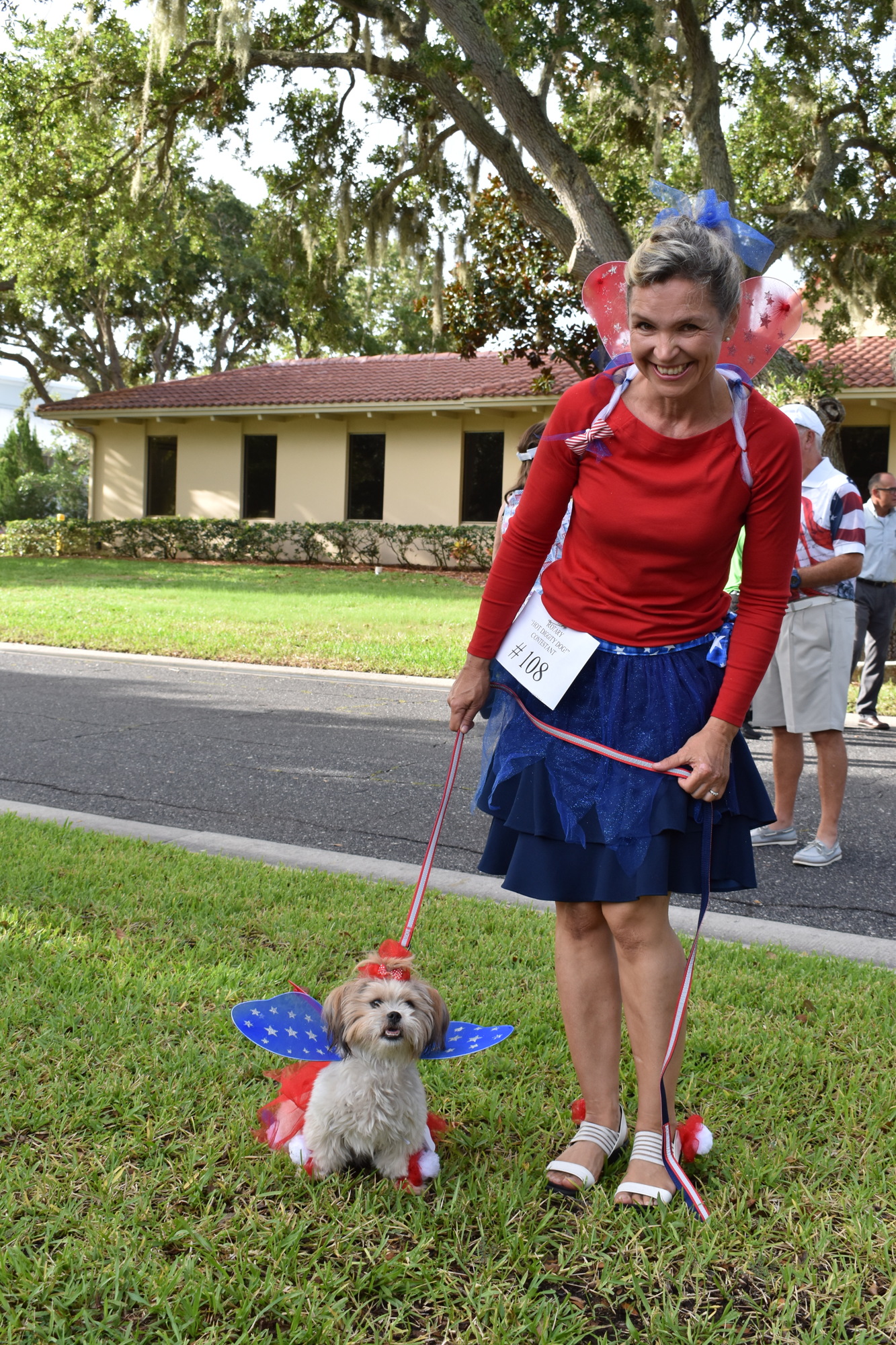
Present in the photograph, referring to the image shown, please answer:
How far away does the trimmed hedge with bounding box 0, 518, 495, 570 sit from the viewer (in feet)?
78.1

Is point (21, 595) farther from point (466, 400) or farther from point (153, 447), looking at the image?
point (153, 447)

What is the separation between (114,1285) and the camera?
7.23ft

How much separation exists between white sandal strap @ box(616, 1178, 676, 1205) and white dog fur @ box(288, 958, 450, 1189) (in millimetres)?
435

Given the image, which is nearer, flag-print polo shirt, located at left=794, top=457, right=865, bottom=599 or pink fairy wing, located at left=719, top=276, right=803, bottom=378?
pink fairy wing, located at left=719, top=276, right=803, bottom=378

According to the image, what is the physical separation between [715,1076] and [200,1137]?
1.42 m

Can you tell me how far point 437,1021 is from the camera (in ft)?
8.09

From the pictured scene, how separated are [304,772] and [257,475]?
830 inches

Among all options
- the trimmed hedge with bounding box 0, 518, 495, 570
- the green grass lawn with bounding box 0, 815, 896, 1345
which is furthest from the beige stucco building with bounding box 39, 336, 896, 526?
the green grass lawn with bounding box 0, 815, 896, 1345

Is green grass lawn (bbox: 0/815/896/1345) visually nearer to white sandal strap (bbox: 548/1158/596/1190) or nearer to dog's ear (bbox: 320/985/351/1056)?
white sandal strap (bbox: 548/1158/596/1190)

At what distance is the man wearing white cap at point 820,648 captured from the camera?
532 cm

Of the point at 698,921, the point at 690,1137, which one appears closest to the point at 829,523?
the point at 698,921

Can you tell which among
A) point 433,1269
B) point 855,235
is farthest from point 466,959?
point 855,235

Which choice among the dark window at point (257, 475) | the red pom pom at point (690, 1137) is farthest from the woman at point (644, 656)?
the dark window at point (257, 475)

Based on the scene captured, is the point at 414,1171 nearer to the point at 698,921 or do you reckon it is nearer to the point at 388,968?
the point at 388,968
